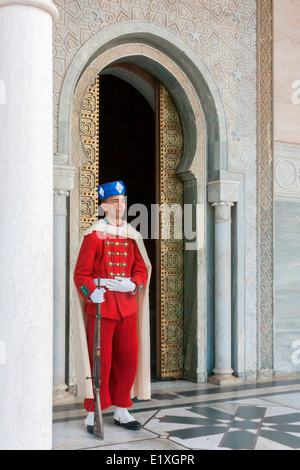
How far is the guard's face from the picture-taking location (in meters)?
4.28

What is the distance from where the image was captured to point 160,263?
246 inches

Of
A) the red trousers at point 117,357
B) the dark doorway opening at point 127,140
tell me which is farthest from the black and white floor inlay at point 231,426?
the dark doorway opening at point 127,140

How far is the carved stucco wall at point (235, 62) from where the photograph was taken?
5.99 metres

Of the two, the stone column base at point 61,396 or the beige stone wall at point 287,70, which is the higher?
the beige stone wall at point 287,70

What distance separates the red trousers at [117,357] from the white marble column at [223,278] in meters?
1.85

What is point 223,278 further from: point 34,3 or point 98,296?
point 34,3

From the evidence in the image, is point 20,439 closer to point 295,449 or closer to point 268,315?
point 295,449

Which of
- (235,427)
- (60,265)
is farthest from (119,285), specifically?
(235,427)

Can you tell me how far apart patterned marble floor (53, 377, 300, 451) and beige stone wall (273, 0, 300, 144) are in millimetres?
2706

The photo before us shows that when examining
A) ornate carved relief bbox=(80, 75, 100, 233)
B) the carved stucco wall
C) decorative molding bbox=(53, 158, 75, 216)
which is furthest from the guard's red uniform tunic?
the carved stucco wall

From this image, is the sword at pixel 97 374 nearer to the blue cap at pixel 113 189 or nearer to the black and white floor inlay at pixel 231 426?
the black and white floor inlay at pixel 231 426

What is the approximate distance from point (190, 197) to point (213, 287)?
96 centimetres

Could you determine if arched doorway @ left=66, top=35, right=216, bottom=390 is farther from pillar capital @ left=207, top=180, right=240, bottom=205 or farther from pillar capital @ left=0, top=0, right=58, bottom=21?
pillar capital @ left=0, top=0, right=58, bottom=21

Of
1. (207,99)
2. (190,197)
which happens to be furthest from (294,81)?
(190,197)
